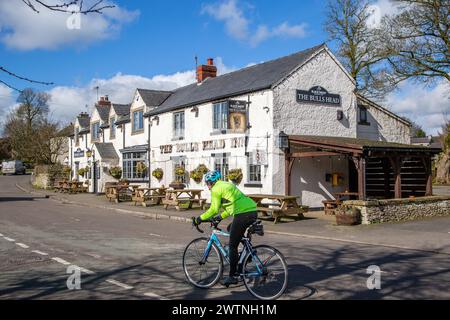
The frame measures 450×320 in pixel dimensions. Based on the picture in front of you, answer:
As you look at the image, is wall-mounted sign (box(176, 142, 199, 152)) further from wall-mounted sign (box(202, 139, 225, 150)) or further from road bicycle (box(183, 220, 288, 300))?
road bicycle (box(183, 220, 288, 300))

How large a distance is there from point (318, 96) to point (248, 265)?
54.4 feet

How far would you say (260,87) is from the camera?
70.5ft

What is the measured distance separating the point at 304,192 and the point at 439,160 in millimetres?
28670

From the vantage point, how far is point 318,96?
22594 mm

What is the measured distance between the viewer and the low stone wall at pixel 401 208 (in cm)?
1686

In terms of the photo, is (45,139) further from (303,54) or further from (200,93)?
(303,54)

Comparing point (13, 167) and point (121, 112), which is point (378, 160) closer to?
point (121, 112)

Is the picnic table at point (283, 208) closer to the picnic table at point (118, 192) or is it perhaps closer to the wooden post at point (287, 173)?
the wooden post at point (287, 173)

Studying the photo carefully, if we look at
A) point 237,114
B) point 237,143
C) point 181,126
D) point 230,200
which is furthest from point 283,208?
point 181,126

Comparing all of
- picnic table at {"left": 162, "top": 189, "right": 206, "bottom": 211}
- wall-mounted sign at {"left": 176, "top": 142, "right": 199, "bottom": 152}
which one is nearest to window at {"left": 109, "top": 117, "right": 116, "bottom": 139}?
wall-mounted sign at {"left": 176, "top": 142, "right": 199, "bottom": 152}

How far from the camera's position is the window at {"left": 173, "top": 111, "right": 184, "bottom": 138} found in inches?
1076

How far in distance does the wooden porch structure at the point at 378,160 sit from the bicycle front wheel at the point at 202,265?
35.9 ft

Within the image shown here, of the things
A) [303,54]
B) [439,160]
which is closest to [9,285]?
[303,54]
